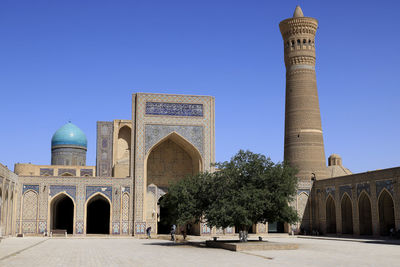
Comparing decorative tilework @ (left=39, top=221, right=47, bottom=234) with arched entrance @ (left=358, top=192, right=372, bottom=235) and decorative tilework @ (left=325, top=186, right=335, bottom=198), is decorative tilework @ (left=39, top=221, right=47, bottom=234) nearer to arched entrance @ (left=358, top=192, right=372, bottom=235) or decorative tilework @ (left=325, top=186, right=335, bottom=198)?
decorative tilework @ (left=325, top=186, right=335, bottom=198)

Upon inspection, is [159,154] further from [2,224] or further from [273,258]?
[273,258]

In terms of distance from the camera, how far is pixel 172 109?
2491 centimetres

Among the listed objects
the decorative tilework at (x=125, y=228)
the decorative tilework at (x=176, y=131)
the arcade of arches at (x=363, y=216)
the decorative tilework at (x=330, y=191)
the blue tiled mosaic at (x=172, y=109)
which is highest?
the blue tiled mosaic at (x=172, y=109)

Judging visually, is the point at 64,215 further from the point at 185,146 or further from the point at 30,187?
the point at 185,146

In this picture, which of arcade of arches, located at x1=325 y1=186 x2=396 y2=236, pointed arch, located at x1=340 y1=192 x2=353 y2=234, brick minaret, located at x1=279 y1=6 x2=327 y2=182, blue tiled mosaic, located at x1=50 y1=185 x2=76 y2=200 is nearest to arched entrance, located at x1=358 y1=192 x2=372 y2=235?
arcade of arches, located at x1=325 y1=186 x2=396 y2=236

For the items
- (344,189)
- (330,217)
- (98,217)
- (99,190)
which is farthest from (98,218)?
(344,189)

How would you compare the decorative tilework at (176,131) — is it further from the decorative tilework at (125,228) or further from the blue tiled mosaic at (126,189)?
the decorative tilework at (125,228)

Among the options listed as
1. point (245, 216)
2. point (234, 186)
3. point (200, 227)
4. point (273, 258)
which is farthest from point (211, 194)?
point (200, 227)

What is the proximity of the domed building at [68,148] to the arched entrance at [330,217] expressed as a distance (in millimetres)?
19423

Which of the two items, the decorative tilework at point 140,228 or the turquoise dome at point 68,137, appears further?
the turquoise dome at point 68,137

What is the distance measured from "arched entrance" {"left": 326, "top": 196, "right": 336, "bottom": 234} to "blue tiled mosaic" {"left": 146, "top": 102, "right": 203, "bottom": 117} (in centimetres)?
801

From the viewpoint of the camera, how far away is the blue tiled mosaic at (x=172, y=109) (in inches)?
975

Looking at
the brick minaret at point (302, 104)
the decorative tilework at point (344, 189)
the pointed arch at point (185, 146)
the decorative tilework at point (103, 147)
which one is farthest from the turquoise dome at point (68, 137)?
the decorative tilework at point (344, 189)

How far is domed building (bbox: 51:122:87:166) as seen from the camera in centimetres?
3638
